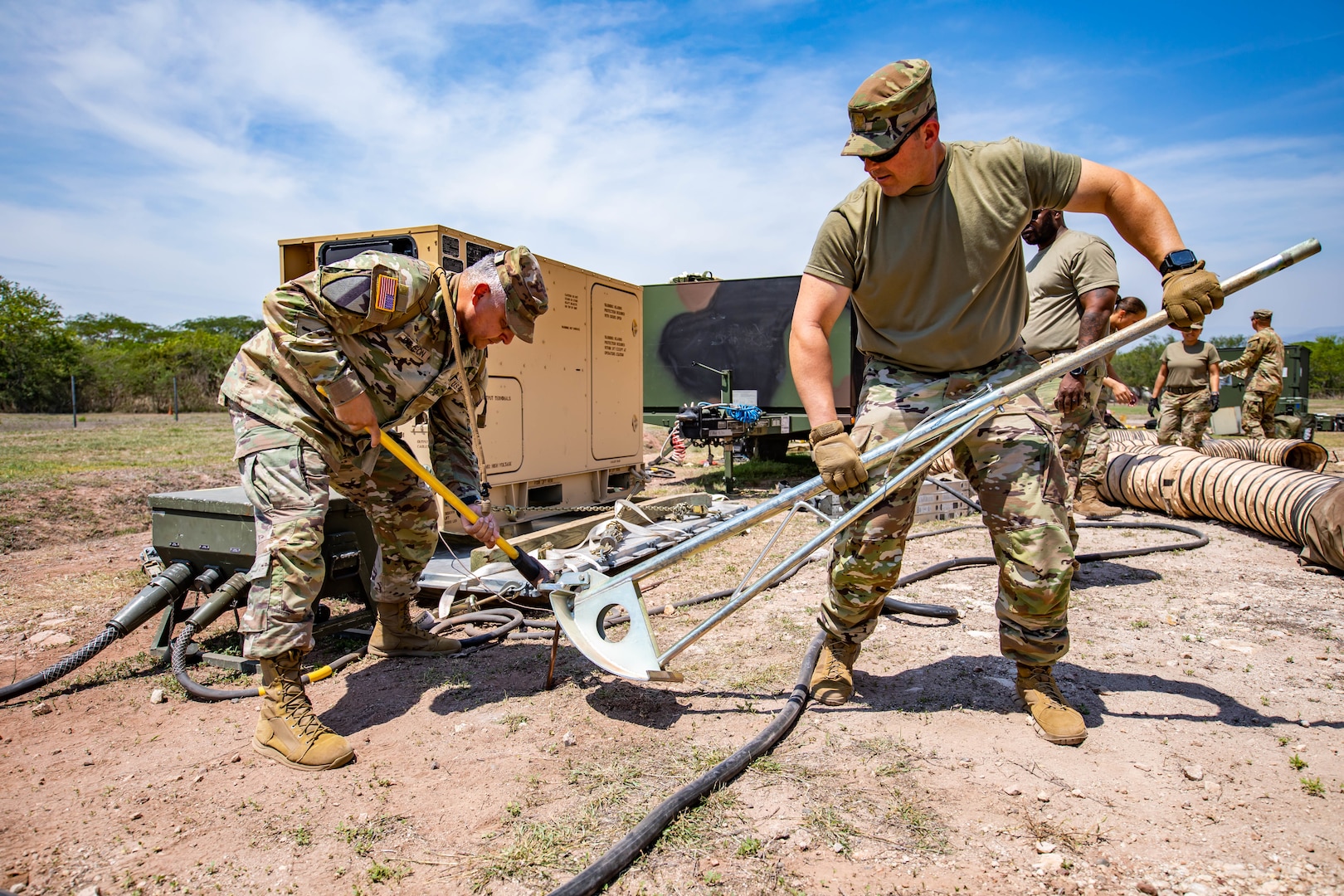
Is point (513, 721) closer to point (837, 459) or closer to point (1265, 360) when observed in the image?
point (837, 459)

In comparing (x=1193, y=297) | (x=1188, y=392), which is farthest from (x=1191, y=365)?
(x=1193, y=297)

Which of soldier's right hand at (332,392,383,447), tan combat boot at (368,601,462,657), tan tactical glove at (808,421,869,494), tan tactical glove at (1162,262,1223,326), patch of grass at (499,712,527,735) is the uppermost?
tan tactical glove at (1162,262,1223,326)

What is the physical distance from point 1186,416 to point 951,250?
8885 mm

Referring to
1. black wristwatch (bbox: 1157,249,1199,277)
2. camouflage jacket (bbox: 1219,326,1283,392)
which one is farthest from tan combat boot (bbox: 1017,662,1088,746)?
camouflage jacket (bbox: 1219,326,1283,392)

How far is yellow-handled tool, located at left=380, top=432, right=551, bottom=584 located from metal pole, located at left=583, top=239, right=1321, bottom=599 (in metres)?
0.79

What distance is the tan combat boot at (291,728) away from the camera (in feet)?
8.47

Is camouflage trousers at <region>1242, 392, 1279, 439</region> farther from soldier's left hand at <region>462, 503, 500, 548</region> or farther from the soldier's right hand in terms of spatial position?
the soldier's right hand

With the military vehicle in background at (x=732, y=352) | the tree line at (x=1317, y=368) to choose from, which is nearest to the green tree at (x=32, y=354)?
the military vehicle in background at (x=732, y=352)

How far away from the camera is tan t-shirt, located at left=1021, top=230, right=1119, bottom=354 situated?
14.4 ft

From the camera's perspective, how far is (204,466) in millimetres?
10617

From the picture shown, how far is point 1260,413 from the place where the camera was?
11.8 meters

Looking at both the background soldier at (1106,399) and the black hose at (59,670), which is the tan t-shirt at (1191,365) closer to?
the background soldier at (1106,399)

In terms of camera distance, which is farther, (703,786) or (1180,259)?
(1180,259)

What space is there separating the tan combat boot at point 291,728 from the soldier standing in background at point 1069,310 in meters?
3.69
